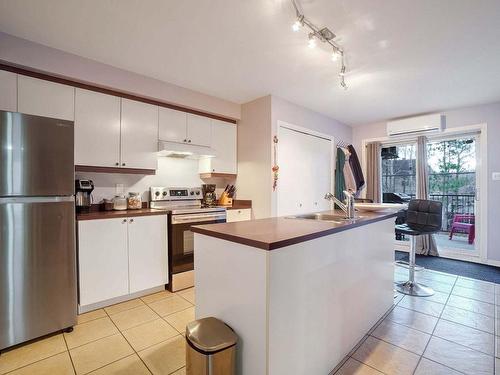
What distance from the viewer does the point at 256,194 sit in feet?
11.7

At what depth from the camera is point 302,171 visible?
3.96 metres

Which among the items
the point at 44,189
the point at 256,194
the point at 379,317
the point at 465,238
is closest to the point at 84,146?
the point at 44,189

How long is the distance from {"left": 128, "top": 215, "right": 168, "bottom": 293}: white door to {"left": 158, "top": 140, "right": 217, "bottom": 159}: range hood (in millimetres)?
804

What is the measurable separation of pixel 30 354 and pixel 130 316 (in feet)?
2.31

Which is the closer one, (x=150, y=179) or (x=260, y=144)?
(x=150, y=179)

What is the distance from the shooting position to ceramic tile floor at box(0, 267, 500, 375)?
5.37 feet

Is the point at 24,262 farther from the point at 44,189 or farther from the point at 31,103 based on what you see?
the point at 31,103

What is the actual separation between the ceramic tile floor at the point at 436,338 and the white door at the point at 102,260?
209cm

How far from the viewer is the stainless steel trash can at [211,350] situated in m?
1.12

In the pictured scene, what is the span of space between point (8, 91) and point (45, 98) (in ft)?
0.80

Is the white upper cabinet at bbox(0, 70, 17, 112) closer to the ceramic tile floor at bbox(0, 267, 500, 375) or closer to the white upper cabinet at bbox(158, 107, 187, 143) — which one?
the white upper cabinet at bbox(158, 107, 187, 143)

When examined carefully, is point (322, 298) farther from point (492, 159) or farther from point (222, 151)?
point (492, 159)

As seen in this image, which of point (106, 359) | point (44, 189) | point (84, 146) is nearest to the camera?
point (106, 359)

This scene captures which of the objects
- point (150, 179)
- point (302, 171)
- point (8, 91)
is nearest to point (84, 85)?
point (8, 91)
